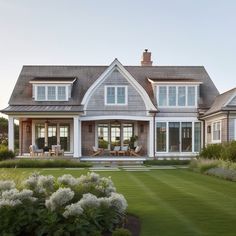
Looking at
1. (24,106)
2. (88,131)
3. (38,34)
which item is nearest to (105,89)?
(88,131)

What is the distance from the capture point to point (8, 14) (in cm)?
2359

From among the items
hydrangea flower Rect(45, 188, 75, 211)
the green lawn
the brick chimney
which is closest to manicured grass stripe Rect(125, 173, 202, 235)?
the green lawn

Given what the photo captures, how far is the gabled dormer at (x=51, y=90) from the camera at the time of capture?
112 ft

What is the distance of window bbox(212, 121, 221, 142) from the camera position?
102ft

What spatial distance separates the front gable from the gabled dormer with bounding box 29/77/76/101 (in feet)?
5.80

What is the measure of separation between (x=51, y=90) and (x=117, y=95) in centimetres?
481

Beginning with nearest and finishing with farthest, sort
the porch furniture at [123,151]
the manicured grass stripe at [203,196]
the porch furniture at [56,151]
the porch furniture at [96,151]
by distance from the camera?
the manicured grass stripe at [203,196], the porch furniture at [56,151], the porch furniture at [96,151], the porch furniture at [123,151]

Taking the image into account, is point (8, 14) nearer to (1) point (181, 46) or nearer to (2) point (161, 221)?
(1) point (181, 46)

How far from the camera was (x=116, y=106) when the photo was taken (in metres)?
33.8

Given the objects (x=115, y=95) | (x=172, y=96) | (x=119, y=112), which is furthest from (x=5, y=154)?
(x=172, y=96)

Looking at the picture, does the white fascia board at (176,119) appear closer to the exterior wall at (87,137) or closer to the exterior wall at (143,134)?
the exterior wall at (143,134)

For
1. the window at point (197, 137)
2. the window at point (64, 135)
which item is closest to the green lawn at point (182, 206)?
the window at point (197, 137)

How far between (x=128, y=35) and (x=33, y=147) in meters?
11.9

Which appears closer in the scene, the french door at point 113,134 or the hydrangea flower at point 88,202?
the hydrangea flower at point 88,202
